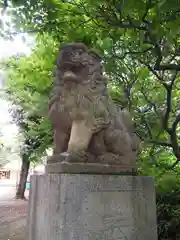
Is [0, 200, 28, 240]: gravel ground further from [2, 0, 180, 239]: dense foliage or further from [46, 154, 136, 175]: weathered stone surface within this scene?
[46, 154, 136, 175]: weathered stone surface

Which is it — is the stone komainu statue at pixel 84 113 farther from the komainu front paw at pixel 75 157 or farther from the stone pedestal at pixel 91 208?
the stone pedestal at pixel 91 208

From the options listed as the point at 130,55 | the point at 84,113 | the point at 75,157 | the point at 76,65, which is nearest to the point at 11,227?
the point at 130,55

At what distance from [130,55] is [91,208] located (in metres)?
4.27

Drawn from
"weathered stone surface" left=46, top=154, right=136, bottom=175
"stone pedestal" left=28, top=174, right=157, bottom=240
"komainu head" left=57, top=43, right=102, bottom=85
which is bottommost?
"stone pedestal" left=28, top=174, right=157, bottom=240

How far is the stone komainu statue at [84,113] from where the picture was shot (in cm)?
393

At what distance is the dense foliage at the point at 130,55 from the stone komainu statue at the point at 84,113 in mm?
757

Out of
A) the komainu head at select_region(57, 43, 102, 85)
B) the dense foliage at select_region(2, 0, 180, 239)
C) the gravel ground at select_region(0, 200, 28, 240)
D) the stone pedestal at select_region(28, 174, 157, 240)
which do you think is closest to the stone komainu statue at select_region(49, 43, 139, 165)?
the komainu head at select_region(57, 43, 102, 85)

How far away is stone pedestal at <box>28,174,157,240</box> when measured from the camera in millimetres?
3398

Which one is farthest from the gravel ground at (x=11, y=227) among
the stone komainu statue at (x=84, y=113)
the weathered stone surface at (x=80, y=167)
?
the stone komainu statue at (x=84, y=113)

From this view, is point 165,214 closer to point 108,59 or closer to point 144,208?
point 144,208

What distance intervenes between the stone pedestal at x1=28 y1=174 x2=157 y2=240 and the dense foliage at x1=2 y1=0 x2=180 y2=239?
1.90 metres

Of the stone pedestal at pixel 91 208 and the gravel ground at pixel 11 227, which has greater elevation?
the stone pedestal at pixel 91 208

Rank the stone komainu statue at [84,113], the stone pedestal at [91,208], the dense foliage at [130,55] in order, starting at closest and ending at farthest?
the stone pedestal at [91,208], the stone komainu statue at [84,113], the dense foliage at [130,55]

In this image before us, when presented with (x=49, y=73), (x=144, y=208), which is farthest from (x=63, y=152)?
(x=49, y=73)
